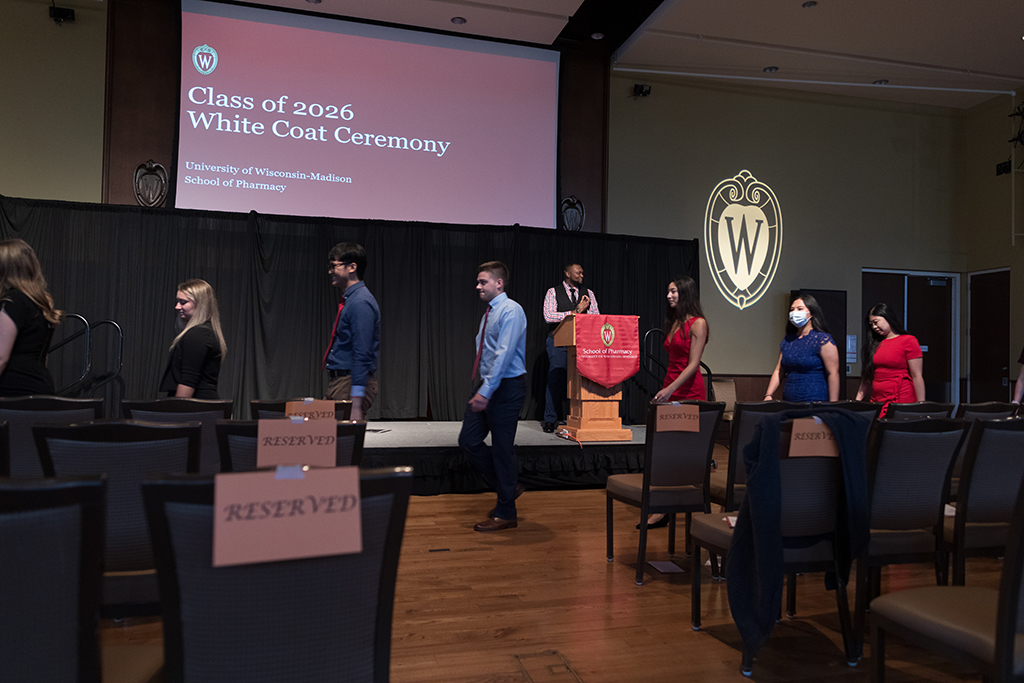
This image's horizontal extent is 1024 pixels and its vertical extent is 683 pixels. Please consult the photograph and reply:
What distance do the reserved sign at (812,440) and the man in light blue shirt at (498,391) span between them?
5.86 ft

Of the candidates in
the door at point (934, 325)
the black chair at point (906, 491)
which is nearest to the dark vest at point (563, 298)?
the black chair at point (906, 491)

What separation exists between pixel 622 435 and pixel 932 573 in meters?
2.51

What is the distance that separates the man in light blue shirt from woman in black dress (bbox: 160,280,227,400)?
137cm

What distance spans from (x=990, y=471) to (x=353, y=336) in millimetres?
2825

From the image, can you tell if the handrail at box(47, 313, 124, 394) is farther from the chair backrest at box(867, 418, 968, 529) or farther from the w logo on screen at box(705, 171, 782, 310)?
the w logo on screen at box(705, 171, 782, 310)

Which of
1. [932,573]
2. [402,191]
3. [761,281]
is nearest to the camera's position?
[932,573]

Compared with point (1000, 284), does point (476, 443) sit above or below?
below

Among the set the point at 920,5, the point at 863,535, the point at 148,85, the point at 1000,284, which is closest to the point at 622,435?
the point at 863,535

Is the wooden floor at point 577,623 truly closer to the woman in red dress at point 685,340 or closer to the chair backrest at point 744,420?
the chair backrest at point 744,420

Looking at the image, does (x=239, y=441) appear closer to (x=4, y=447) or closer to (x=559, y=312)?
(x=4, y=447)

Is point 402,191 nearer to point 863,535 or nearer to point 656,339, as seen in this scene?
point 656,339

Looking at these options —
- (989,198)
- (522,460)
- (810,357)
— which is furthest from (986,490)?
(989,198)

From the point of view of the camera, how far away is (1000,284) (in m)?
8.44

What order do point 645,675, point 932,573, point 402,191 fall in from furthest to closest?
point 402,191, point 932,573, point 645,675
